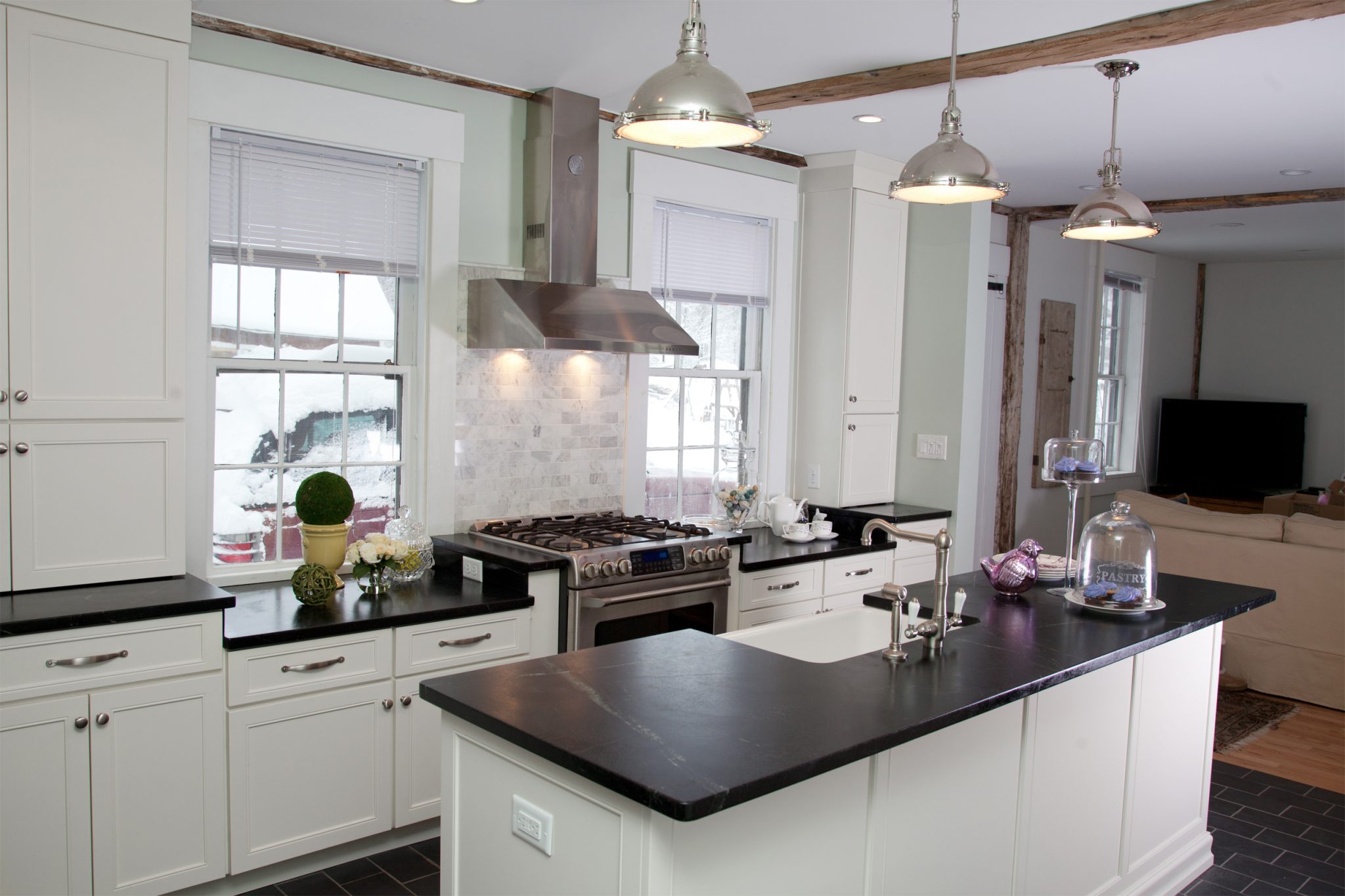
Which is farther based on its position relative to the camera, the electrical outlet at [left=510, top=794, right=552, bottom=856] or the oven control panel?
the oven control panel

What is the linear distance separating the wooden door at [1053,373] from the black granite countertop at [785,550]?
279 centimetres

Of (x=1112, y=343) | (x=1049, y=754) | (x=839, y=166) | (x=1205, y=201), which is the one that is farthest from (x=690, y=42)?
(x=1112, y=343)

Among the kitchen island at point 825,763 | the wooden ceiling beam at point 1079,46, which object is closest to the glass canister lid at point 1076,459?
the kitchen island at point 825,763

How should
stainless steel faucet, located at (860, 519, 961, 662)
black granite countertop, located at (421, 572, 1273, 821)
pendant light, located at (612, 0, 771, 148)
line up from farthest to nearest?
stainless steel faucet, located at (860, 519, 961, 662), pendant light, located at (612, 0, 771, 148), black granite countertop, located at (421, 572, 1273, 821)

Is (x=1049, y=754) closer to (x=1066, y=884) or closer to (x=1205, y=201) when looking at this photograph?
(x=1066, y=884)

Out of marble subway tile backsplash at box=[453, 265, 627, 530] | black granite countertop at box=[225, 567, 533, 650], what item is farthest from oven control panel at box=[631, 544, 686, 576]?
marble subway tile backsplash at box=[453, 265, 627, 530]

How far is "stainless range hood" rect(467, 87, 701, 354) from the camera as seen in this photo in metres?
3.80

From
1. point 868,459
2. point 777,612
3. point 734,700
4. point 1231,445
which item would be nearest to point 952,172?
point 734,700

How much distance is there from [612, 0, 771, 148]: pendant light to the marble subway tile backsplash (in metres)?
1.97

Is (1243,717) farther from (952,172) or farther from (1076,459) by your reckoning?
(952,172)

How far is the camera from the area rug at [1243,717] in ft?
15.4

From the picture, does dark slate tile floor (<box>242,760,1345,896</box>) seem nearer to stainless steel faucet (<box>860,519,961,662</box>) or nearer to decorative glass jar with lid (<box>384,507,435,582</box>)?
decorative glass jar with lid (<box>384,507,435,582</box>)

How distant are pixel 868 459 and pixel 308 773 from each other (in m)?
3.33

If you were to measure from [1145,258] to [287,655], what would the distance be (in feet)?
25.9
